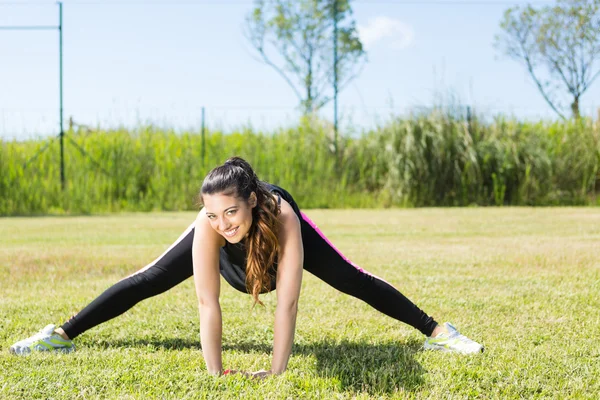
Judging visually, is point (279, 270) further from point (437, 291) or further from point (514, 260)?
point (514, 260)

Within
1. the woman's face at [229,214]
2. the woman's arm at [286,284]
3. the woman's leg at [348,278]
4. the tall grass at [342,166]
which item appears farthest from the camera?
the tall grass at [342,166]

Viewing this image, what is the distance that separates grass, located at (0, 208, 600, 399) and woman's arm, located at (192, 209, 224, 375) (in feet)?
0.46

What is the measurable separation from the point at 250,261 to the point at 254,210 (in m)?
0.24

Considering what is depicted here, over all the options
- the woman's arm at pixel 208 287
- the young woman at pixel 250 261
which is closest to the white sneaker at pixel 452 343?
the young woman at pixel 250 261

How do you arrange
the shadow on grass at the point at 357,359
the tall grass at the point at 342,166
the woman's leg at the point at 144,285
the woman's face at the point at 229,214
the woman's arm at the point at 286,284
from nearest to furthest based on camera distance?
the woman's face at the point at 229,214 → the woman's arm at the point at 286,284 → the shadow on grass at the point at 357,359 → the woman's leg at the point at 144,285 → the tall grass at the point at 342,166

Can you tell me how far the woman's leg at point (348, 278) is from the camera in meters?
3.40

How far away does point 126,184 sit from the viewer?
14.8 metres

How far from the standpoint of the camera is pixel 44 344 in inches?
141

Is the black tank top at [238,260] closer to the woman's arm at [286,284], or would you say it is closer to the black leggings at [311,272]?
the woman's arm at [286,284]

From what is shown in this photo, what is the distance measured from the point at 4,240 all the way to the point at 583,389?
7.92m

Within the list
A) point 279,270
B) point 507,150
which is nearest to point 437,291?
point 279,270

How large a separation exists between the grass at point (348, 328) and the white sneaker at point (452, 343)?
85 millimetres

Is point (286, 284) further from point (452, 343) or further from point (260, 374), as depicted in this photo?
point (452, 343)

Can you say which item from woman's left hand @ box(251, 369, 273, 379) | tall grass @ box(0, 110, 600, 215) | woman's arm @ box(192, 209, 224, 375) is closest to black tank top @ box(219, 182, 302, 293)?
woman's arm @ box(192, 209, 224, 375)
